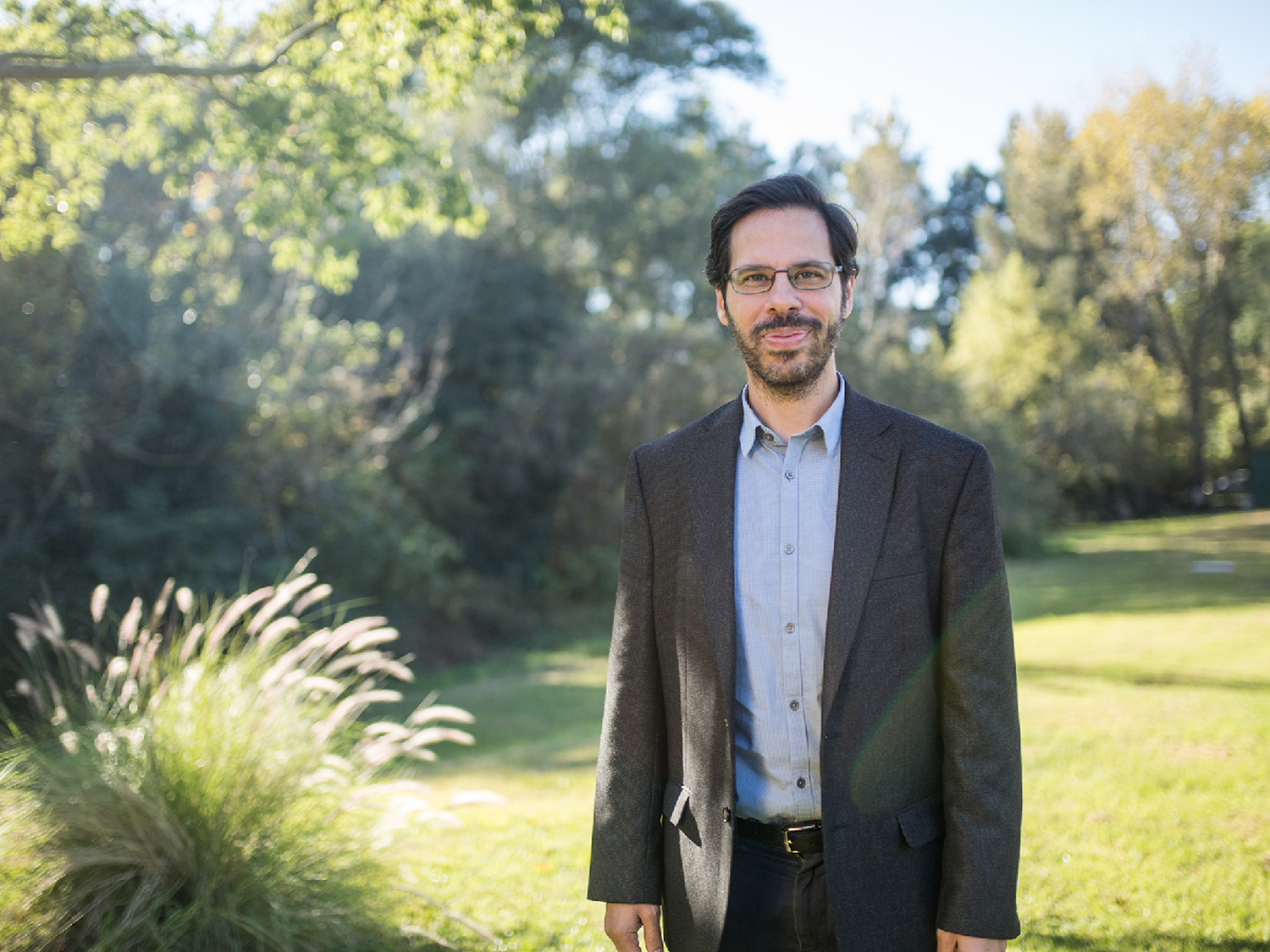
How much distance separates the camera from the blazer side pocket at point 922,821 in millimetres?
1952

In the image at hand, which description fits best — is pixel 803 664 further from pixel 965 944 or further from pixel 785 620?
pixel 965 944

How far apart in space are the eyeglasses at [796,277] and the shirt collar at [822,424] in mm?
212

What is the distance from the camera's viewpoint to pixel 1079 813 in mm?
5168

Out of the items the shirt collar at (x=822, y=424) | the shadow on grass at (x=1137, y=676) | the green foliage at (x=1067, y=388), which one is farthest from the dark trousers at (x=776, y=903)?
the green foliage at (x=1067, y=388)

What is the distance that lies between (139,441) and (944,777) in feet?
34.2

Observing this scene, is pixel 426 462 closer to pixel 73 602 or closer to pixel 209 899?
pixel 73 602

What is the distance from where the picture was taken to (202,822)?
3.50m

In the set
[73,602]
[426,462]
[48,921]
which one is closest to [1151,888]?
[48,921]

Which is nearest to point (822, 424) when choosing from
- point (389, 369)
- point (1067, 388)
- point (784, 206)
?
point (784, 206)

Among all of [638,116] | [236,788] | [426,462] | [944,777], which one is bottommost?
[236,788]

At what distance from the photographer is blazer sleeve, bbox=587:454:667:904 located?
2.14 metres

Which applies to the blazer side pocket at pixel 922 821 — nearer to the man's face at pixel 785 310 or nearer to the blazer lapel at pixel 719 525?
the blazer lapel at pixel 719 525

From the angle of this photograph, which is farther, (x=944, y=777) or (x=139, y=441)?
(x=139, y=441)

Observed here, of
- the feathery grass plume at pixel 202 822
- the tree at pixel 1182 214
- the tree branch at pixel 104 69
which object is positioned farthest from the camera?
the tree at pixel 1182 214
